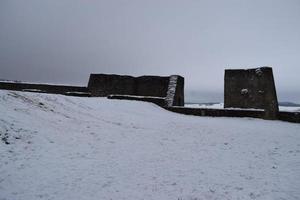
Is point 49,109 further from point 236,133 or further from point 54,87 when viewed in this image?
point 54,87

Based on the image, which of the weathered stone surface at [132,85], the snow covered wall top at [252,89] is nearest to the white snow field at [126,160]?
the snow covered wall top at [252,89]

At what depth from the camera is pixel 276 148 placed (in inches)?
313

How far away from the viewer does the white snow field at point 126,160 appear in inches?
172

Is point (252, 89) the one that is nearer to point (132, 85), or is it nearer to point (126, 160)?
point (132, 85)

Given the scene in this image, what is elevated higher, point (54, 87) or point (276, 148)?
point (54, 87)

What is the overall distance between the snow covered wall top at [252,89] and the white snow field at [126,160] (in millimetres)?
8214

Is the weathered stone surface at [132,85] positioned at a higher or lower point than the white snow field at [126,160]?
higher

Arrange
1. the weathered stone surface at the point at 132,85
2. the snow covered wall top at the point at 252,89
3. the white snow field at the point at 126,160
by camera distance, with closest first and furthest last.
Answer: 1. the white snow field at the point at 126,160
2. the snow covered wall top at the point at 252,89
3. the weathered stone surface at the point at 132,85

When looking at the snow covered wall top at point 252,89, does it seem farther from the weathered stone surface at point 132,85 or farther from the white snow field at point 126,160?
the white snow field at point 126,160

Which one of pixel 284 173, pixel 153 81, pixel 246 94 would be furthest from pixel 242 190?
pixel 153 81

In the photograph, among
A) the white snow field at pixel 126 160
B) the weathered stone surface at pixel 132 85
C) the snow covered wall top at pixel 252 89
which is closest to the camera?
the white snow field at pixel 126 160

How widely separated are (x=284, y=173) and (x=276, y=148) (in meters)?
2.57

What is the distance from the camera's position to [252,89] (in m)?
17.9

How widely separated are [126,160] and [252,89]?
49.1 feet
